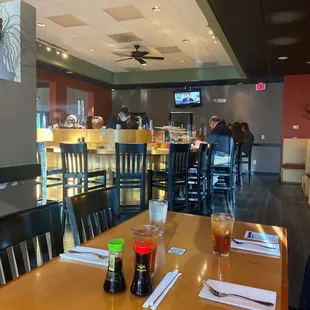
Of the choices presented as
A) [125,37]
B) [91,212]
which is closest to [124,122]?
[125,37]

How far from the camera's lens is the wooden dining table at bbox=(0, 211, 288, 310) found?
0.90 m

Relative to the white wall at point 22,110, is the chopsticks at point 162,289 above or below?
below

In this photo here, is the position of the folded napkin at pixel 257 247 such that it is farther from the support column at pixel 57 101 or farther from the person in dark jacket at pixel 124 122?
the support column at pixel 57 101

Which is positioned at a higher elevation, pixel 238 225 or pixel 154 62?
pixel 154 62

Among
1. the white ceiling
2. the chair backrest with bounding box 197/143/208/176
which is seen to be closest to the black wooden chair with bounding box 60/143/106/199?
the chair backrest with bounding box 197/143/208/176

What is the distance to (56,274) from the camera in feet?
3.52

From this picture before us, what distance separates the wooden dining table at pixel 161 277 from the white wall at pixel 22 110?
1178mm

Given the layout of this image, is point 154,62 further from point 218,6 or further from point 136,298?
point 136,298

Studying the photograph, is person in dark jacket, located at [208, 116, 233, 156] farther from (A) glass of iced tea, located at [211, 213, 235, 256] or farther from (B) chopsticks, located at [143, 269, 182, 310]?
(B) chopsticks, located at [143, 269, 182, 310]

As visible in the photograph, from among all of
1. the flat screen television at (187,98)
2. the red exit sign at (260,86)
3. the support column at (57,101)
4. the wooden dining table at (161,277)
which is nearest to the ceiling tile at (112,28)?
the support column at (57,101)

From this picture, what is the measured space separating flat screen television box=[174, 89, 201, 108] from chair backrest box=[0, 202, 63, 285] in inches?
377

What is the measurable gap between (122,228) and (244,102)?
9.49 m

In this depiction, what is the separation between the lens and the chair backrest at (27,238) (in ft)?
3.82

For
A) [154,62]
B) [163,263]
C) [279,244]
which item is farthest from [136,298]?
[154,62]
